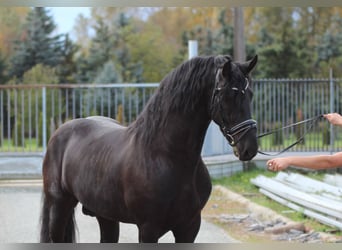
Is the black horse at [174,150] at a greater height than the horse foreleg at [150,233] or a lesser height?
greater

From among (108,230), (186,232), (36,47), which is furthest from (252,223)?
(36,47)

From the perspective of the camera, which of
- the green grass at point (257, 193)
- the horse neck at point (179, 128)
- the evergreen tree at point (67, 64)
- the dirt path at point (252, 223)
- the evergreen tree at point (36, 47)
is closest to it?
the horse neck at point (179, 128)

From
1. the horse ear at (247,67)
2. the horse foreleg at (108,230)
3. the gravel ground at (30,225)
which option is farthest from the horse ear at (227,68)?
the gravel ground at (30,225)

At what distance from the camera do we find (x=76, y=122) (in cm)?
429

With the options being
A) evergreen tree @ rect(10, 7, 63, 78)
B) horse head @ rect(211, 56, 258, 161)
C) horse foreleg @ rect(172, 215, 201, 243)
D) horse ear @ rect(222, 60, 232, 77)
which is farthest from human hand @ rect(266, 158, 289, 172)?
evergreen tree @ rect(10, 7, 63, 78)

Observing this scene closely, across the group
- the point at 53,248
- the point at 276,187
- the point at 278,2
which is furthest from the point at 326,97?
the point at 53,248

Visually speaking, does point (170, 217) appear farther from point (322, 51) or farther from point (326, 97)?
point (322, 51)

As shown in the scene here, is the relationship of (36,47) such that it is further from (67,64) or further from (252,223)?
(252,223)

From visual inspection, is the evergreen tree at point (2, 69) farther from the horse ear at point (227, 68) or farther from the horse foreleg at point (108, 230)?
the horse ear at point (227, 68)

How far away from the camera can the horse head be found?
290cm

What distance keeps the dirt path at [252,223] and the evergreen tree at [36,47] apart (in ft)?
51.3

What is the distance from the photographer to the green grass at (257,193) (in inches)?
258

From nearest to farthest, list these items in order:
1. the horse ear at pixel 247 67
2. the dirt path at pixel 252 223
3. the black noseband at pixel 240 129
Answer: the black noseband at pixel 240 129 → the horse ear at pixel 247 67 → the dirt path at pixel 252 223

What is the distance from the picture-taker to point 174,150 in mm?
3191
